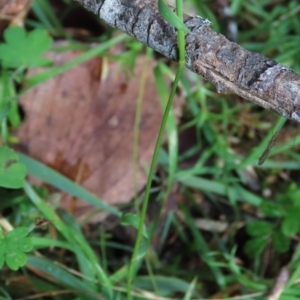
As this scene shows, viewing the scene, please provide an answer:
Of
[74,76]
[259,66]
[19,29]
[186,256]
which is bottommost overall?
[186,256]

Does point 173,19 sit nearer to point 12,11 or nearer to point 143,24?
point 143,24

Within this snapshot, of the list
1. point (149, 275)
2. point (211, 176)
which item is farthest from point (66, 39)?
point (149, 275)

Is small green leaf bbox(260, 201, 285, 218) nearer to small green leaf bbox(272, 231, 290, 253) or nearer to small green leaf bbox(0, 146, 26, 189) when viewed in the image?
small green leaf bbox(272, 231, 290, 253)

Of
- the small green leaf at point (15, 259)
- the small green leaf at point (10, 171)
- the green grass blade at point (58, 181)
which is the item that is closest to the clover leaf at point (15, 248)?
the small green leaf at point (15, 259)

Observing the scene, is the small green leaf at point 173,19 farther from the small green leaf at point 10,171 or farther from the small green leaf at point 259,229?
the small green leaf at point 259,229

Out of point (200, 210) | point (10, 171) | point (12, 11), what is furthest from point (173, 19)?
point (200, 210)

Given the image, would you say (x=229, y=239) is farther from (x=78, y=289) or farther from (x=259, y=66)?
(x=259, y=66)
